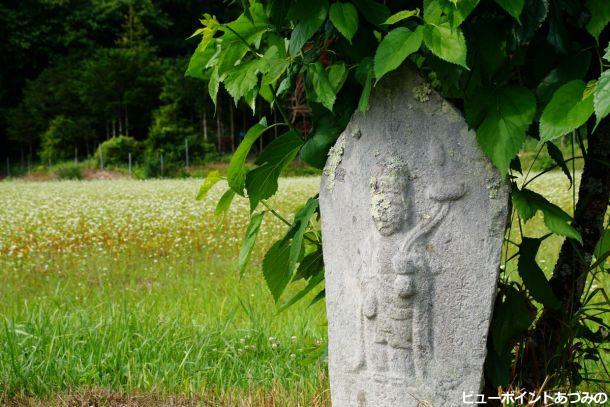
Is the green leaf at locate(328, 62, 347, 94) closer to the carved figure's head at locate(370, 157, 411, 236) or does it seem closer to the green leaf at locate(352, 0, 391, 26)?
the green leaf at locate(352, 0, 391, 26)

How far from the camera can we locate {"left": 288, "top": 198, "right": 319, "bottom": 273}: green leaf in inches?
98.9

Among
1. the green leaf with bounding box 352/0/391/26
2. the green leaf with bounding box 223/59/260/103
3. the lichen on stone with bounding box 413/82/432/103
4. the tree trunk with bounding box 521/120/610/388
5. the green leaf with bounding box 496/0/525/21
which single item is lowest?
the tree trunk with bounding box 521/120/610/388

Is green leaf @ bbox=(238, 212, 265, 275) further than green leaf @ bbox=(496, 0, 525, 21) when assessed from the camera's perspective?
Yes

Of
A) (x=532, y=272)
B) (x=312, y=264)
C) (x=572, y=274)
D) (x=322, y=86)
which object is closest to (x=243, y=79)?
(x=322, y=86)

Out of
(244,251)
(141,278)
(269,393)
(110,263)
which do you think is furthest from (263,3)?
(110,263)

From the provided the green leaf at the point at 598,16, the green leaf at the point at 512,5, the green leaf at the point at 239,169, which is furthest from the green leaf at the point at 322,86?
the green leaf at the point at 598,16

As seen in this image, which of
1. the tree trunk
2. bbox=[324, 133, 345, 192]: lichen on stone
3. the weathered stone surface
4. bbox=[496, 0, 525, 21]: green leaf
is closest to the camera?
bbox=[496, 0, 525, 21]: green leaf

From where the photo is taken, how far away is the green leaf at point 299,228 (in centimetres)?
251

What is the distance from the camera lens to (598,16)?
200 cm

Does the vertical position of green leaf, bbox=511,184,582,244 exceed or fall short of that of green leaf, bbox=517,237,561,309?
it exceeds it

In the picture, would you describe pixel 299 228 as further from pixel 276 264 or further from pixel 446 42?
pixel 446 42

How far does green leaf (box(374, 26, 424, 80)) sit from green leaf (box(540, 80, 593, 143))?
1.39ft

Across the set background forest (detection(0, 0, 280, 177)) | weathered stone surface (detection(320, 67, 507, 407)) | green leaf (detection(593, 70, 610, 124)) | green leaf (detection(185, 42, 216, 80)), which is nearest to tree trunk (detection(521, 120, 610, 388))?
weathered stone surface (detection(320, 67, 507, 407))

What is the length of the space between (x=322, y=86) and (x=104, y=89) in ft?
102
